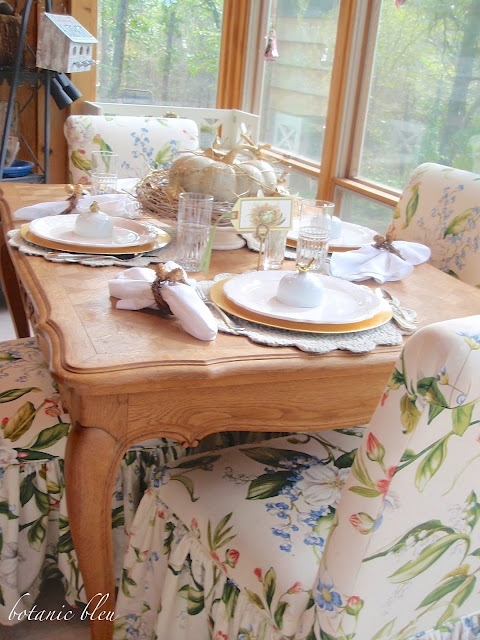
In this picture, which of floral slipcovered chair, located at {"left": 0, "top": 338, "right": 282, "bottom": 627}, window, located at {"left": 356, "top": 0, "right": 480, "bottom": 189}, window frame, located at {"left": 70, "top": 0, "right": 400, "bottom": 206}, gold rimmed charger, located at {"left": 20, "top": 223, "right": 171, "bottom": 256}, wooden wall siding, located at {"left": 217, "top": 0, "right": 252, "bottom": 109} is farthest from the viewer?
wooden wall siding, located at {"left": 217, "top": 0, "right": 252, "bottom": 109}

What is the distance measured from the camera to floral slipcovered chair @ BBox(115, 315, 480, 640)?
2.51 feet

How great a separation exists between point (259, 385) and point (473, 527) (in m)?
0.37

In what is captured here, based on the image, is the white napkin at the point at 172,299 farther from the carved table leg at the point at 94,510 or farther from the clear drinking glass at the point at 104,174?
the clear drinking glass at the point at 104,174

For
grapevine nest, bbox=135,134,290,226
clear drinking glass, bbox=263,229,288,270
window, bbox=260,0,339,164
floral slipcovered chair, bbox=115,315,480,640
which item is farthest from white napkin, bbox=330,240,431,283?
window, bbox=260,0,339,164

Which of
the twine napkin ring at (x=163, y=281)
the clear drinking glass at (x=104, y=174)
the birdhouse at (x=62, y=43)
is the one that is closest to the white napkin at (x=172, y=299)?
the twine napkin ring at (x=163, y=281)

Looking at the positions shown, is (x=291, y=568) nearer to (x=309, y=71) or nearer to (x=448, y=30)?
(x=448, y=30)

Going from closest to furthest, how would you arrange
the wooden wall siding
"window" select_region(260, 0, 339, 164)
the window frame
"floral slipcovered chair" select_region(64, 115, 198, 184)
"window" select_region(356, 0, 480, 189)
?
"floral slipcovered chair" select_region(64, 115, 198, 184), "window" select_region(356, 0, 480, 189), the window frame, "window" select_region(260, 0, 339, 164), the wooden wall siding

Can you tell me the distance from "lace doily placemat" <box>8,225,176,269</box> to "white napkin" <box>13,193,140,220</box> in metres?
0.15

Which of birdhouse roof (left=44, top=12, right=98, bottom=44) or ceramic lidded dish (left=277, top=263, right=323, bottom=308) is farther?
birdhouse roof (left=44, top=12, right=98, bottom=44)

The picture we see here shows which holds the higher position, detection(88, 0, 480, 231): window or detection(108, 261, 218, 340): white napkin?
detection(88, 0, 480, 231): window

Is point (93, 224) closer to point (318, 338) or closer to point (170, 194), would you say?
point (170, 194)

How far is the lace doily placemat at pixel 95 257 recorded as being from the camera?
4.69 ft

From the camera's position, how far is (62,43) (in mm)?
2955

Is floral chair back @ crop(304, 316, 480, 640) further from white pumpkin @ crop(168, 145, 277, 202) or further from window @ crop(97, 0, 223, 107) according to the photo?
window @ crop(97, 0, 223, 107)
